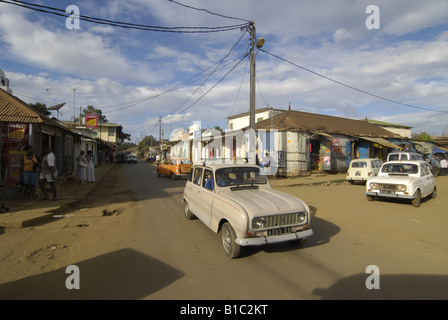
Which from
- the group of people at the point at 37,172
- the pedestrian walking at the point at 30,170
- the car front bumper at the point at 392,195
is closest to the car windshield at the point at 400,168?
the car front bumper at the point at 392,195

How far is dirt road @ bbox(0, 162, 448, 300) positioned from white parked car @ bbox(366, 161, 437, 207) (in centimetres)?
135

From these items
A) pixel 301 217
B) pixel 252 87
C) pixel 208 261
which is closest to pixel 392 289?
pixel 301 217

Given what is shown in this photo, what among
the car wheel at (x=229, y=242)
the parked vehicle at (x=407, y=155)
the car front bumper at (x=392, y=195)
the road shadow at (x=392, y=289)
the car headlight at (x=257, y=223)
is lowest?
the road shadow at (x=392, y=289)

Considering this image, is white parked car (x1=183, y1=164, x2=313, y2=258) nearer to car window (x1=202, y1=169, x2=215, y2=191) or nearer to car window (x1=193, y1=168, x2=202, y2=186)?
car window (x1=202, y1=169, x2=215, y2=191)

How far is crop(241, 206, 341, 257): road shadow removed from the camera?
472 centimetres

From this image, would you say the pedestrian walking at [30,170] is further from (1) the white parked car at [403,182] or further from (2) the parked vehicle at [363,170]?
(2) the parked vehicle at [363,170]

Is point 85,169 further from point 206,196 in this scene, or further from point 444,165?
point 444,165

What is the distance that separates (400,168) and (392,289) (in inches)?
303

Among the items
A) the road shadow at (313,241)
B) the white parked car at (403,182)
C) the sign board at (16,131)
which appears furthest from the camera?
the sign board at (16,131)

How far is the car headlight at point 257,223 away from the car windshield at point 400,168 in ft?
25.8

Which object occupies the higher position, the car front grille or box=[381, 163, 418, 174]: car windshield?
box=[381, 163, 418, 174]: car windshield

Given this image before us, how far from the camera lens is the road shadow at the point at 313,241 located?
472 cm

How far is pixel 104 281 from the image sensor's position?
355 cm

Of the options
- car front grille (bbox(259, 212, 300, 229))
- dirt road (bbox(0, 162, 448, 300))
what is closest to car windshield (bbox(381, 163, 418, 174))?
dirt road (bbox(0, 162, 448, 300))
